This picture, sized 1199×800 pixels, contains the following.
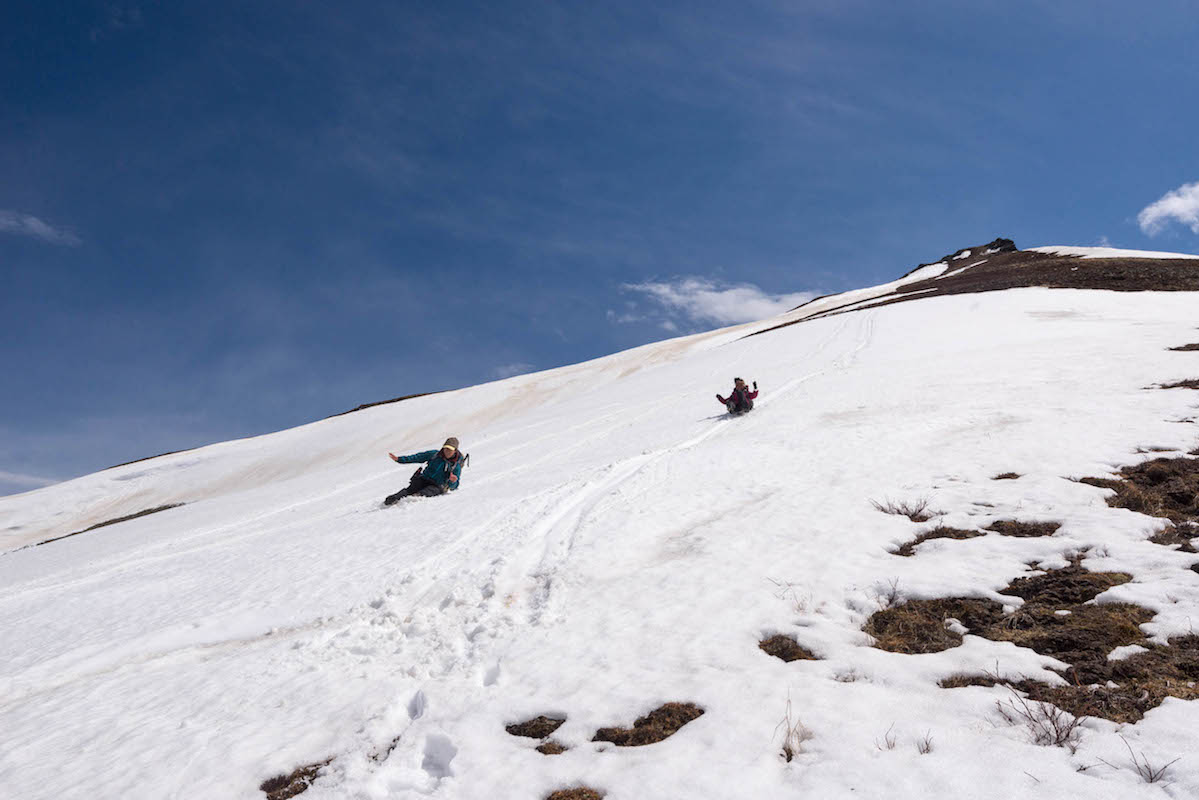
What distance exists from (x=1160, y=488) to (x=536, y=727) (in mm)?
8272

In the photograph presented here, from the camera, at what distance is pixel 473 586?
7770 mm

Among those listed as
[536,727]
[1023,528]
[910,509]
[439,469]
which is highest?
[439,469]

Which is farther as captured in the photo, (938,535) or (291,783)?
(938,535)

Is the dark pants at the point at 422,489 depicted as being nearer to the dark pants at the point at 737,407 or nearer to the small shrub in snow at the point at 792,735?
the dark pants at the point at 737,407

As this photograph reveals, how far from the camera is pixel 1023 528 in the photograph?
7500 millimetres

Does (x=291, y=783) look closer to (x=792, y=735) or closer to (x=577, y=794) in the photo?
(x=577, y=794)

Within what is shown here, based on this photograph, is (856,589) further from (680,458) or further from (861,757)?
(680,458)

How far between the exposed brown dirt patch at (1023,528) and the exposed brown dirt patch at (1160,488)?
1.06 m

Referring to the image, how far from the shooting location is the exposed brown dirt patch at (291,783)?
4.48m

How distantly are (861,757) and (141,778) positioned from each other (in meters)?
5.16

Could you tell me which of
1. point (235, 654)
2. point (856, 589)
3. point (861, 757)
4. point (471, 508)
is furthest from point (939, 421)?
point (235, 654)

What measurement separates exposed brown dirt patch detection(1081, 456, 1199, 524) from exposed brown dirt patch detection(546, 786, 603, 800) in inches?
281

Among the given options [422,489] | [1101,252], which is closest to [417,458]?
[422,489]

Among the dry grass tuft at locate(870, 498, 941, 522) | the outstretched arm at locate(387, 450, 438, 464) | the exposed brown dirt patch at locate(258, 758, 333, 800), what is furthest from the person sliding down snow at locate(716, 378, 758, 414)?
the exposed brown dirt patch at locate(258, 758, 333, 800)
